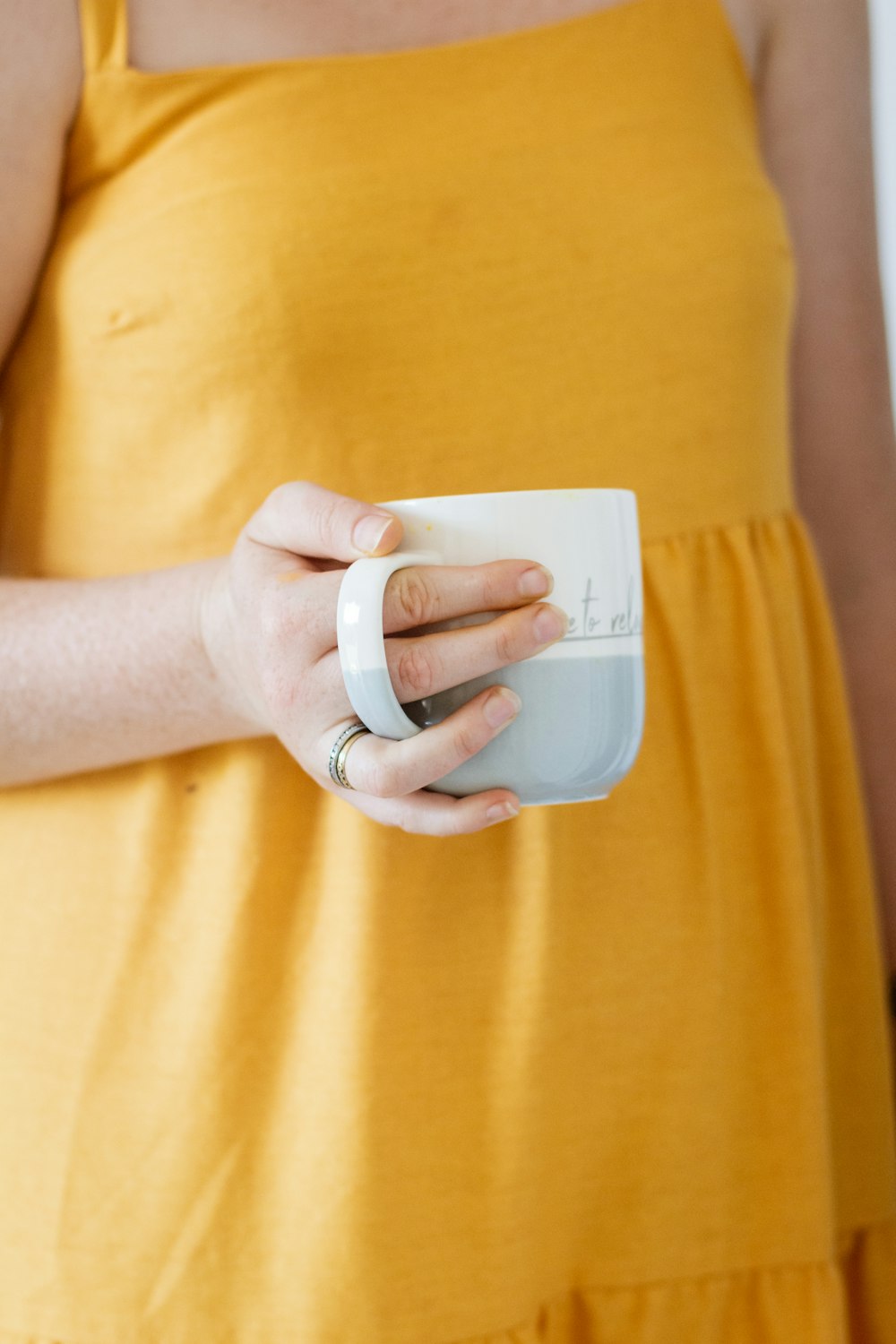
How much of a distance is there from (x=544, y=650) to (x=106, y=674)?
11.8 inches

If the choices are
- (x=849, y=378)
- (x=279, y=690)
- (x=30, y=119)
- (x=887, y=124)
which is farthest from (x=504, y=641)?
(x=887, y=124)

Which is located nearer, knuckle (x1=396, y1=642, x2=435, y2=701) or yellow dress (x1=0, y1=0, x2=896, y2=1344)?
knuckle (x1=396, y1=642, x2=435, y2=701)

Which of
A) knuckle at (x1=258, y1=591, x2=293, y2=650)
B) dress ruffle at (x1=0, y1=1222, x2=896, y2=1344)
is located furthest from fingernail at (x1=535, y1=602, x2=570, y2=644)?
dress ruffle at (x1=0, y1=1222, x2=896, y2=1344)

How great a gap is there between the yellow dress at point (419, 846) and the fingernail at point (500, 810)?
20cm

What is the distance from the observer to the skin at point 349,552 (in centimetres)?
48

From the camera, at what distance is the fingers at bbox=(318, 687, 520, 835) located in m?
0.46

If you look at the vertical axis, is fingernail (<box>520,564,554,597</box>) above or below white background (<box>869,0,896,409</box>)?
below

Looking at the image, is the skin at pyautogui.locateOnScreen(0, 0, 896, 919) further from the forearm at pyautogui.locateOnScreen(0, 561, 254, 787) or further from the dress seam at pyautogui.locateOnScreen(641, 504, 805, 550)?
the dress seam at pyautogui.locateOnScreen(641, 504, 805, 550)

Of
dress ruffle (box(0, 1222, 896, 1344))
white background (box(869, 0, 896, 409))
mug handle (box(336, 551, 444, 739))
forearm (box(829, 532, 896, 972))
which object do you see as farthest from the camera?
white background (box(869, 0, 896, 409))

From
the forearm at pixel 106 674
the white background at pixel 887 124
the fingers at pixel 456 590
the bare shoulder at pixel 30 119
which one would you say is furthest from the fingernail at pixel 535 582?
the white background at pixel 887 124

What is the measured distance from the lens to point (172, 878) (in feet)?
2.31

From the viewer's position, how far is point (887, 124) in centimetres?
164

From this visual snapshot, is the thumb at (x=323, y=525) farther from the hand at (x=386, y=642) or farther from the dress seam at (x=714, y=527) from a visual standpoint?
the dress seam at (x=714, y=527)

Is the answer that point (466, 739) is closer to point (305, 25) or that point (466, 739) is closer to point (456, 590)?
point (456, 590)
